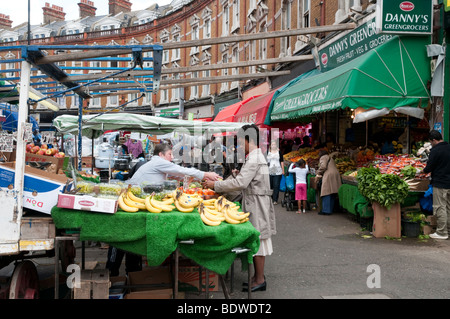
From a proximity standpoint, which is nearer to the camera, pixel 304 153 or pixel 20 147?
pixel 20 147

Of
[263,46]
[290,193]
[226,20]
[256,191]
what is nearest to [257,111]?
[290,193]

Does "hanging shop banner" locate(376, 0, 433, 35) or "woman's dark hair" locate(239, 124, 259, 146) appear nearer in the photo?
"woman's dark hair" locate(239, 124, 259, 146)

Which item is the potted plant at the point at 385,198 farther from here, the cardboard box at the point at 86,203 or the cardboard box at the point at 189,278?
the cardboard box at the point at 86,203

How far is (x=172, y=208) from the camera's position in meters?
4.54

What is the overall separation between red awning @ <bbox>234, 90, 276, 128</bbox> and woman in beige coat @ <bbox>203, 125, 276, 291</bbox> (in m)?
9.44

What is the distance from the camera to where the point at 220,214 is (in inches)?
187

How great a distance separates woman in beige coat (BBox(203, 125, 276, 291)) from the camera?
5.23 meters

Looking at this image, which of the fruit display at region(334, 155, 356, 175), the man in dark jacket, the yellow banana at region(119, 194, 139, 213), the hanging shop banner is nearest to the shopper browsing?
the fruit display at region(334, 155, 356, 175)

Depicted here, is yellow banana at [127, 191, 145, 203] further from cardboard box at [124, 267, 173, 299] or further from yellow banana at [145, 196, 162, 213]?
cardboard box at [124, 267, 173, 299]

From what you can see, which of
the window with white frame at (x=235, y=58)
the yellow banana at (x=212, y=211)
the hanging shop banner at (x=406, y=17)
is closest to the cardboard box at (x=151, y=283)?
the yellow banana at (x=212, y=211)

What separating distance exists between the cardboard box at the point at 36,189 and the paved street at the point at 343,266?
2.07 metres

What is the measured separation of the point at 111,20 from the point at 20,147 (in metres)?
44.0
